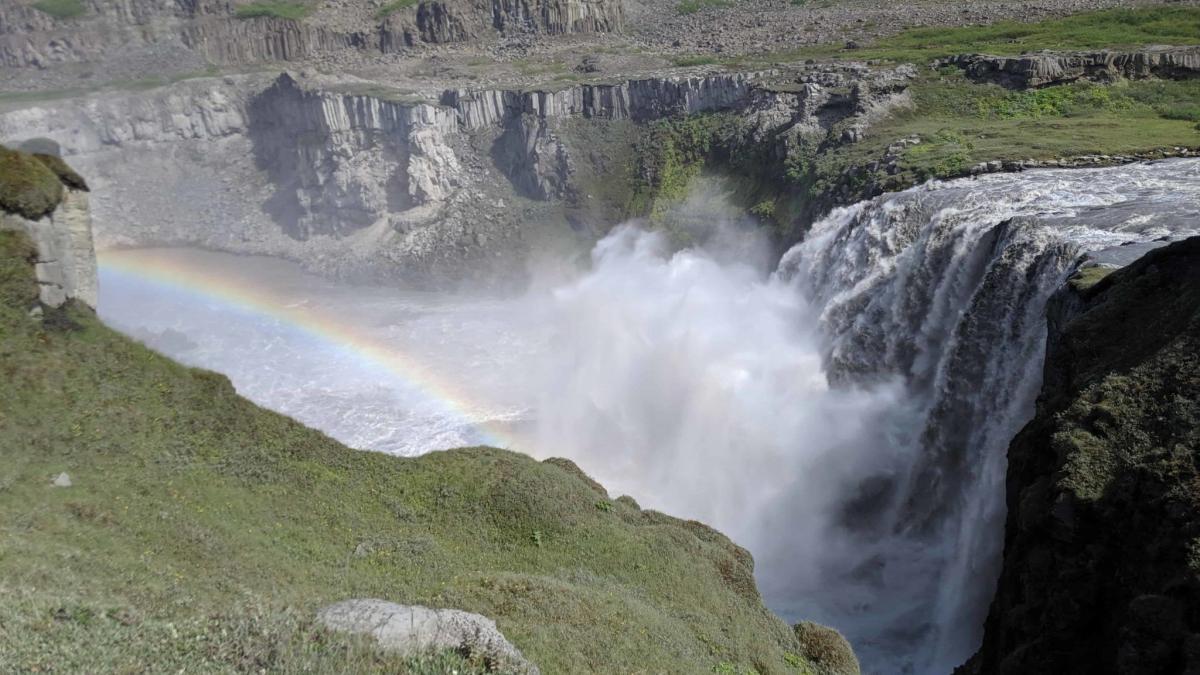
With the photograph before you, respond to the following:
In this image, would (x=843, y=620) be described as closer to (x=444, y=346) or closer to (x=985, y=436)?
(x=985, y=436)

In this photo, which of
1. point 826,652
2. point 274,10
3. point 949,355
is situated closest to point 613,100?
point 949,355

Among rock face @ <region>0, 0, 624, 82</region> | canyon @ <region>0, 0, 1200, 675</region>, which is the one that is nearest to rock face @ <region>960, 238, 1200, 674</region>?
canyon @ <region>0, 0, 1200, 675</region>

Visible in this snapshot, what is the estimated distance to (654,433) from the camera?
38188 mm

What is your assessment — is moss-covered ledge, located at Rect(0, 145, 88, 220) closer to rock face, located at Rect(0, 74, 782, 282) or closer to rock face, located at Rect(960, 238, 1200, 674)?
rock face, located at Rect(960, 238, 1200, 674)

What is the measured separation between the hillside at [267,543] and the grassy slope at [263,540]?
0.05 metres

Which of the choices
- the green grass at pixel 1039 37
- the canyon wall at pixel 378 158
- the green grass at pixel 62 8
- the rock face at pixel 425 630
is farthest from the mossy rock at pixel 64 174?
the green grass at pixel 62 8

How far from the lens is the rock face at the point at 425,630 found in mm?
10109

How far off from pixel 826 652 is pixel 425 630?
1018cm

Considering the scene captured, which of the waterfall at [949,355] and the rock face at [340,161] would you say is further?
the rock face at [340,161]

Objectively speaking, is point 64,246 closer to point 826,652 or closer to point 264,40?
point 826,652

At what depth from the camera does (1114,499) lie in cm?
1323

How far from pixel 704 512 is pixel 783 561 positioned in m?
4.64

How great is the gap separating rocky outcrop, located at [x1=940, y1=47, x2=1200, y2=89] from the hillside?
42670mm

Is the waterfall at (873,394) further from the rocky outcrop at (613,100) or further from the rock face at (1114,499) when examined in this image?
the rocky outcrop at (613,100)
